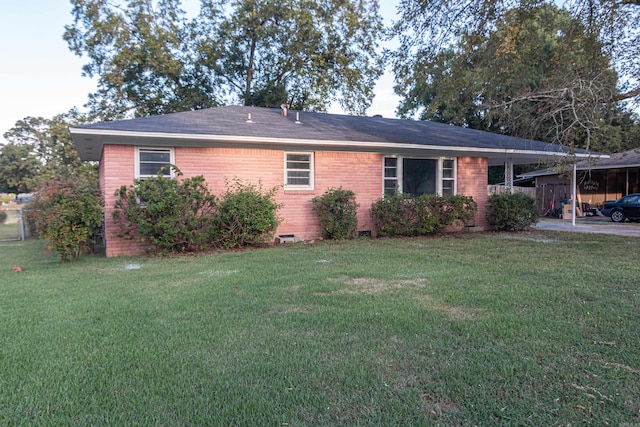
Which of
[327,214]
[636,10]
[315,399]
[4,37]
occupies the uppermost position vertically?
[4,37]

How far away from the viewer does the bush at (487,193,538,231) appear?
12211 mm

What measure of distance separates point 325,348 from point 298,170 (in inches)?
320

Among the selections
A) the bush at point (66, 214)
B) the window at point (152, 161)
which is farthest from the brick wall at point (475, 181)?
the bush at point (66, 214)

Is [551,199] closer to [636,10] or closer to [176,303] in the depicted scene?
[636,10]

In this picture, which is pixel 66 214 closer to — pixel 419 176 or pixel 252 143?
pixel 252 143

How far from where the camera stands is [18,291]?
5453mm

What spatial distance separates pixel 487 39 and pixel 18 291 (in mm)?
10061

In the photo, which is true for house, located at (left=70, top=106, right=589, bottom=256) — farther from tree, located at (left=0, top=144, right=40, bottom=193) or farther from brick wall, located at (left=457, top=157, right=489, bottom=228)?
tree, located at (left=0, top=144, right=40, bottom=193)

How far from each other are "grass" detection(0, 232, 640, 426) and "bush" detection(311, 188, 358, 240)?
14.2 ft

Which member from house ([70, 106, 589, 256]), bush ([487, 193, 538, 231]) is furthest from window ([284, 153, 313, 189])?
bush ([487, 193, 538, 231])

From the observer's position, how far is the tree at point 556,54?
7836 millimetres

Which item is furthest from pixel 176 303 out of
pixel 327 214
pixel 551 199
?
pixel 551 199

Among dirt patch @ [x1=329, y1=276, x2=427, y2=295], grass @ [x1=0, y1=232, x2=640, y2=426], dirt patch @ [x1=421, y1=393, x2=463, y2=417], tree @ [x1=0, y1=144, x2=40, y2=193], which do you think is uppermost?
tree @ [x1=0, y1=144, x2=40, y2=193]

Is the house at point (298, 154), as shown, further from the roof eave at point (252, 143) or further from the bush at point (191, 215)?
the bush at point (191, 215)
